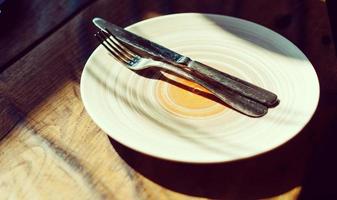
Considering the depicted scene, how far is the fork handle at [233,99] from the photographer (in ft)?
1.99

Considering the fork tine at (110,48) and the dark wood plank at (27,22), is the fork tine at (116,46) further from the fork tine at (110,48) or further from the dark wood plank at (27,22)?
the dark wood plank at (27,22)

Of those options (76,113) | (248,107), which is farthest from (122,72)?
(248,107)

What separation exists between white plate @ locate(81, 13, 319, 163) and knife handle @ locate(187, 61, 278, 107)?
0.02 metres

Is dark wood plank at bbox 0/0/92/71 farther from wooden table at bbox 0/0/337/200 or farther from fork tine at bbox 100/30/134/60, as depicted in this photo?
fork tine at bbox 100/30/134/60

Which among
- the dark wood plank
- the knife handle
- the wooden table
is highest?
the dark wood plank

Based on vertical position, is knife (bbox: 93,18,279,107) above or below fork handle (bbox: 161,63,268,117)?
above

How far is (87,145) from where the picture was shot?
62 centimetres

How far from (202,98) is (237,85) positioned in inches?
2.1

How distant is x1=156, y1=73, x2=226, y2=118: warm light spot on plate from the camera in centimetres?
62

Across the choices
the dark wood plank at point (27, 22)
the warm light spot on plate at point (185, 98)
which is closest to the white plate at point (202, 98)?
the warm light spot on plate at point (185, 98)

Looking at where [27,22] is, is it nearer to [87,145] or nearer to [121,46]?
[121,46]

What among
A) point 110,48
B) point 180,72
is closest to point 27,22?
point 110,48

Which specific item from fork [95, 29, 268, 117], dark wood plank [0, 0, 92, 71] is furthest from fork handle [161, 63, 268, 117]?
dark wood plank [0, 0, 92, 71]

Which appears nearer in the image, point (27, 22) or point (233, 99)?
point (233, 99)
